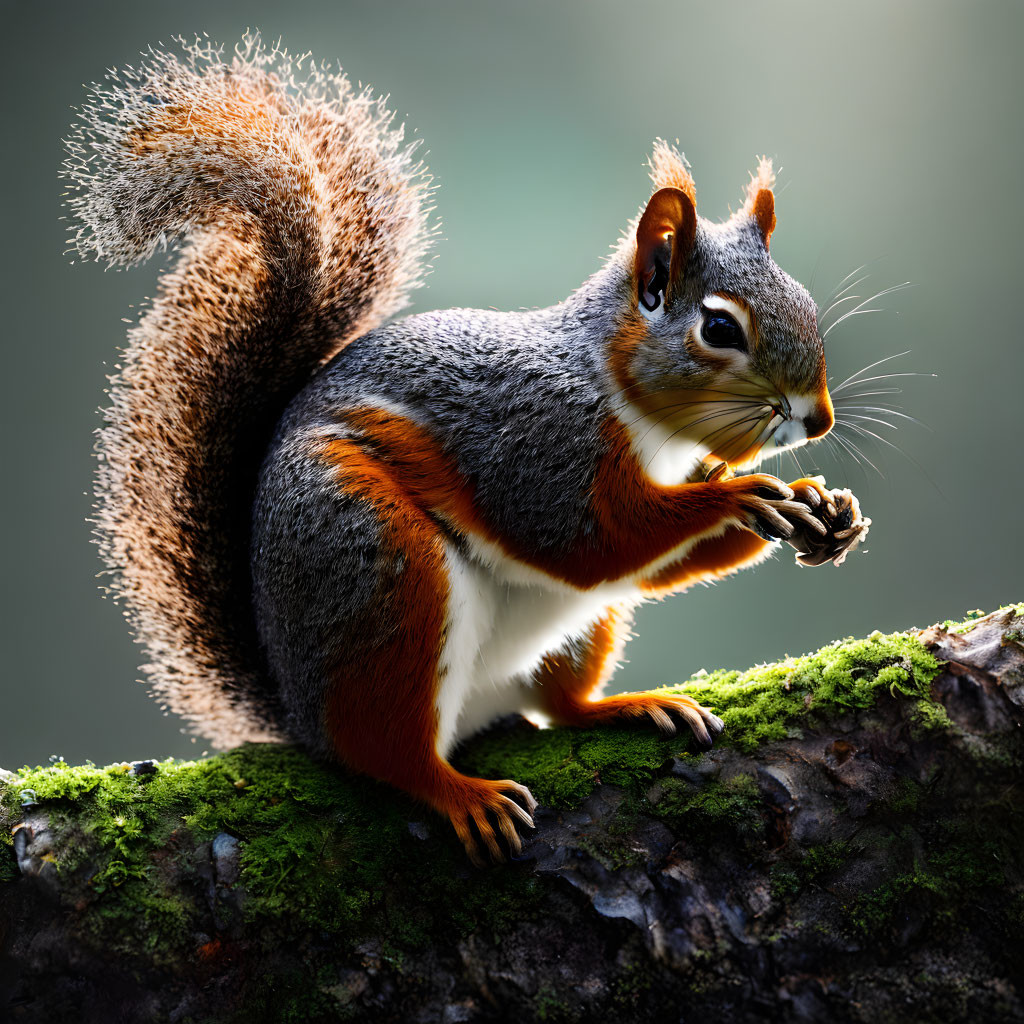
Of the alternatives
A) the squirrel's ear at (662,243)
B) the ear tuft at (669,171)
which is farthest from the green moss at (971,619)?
the ear tuft at (669,171)

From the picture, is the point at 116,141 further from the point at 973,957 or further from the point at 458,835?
the point at 973,957

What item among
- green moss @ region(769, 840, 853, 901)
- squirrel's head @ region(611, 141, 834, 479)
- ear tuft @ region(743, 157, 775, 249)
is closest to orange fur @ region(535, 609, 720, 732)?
green moss @ region(769, 840, 853, 901)

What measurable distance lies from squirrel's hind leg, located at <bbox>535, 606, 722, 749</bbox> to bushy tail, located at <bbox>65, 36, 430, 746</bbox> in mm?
537

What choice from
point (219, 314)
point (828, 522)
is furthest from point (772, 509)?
point (219, 314)

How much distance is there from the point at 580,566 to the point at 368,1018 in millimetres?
699

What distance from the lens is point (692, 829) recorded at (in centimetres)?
119

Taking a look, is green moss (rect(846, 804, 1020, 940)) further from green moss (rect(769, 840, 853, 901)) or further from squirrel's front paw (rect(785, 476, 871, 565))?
squirrel's front paw (rect(785, 476, 871, 565))

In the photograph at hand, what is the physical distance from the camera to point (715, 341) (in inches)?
52.1

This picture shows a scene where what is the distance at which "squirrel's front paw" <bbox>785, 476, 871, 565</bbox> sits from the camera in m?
1.32

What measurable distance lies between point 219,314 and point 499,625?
0.78 metres

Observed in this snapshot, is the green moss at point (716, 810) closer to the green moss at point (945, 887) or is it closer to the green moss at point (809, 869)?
the green moss at point (809, 869)

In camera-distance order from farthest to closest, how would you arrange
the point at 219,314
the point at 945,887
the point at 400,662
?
1. the point at 219,314
2. the point at 400,662
3. the point at 945,887

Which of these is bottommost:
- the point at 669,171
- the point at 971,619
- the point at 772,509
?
the point at 971,619

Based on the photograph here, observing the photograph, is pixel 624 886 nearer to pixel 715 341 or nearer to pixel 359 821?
pixel 359 821
